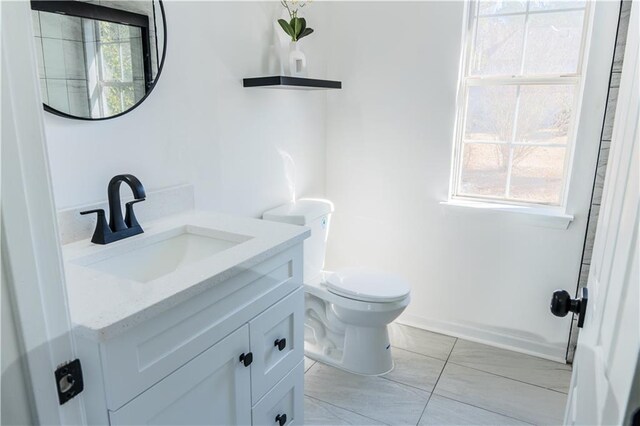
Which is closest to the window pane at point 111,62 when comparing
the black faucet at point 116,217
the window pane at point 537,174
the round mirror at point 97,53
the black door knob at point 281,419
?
the round mirror at point 97,53

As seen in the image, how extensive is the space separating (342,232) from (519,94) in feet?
4.31

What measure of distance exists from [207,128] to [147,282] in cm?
85

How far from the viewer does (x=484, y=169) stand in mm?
2369

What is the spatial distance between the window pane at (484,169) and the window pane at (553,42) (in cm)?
44

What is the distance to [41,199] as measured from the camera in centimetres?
54

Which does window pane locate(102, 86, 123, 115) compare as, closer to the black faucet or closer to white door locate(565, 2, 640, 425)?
the black faucet

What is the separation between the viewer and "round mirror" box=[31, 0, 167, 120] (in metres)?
1.23

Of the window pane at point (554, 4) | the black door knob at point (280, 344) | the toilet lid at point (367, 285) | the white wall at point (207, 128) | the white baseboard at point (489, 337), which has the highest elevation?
the window pane at point (554, 4)

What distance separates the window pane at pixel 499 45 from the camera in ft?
7.13

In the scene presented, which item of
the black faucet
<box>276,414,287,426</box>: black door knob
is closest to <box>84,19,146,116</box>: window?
the black faucet

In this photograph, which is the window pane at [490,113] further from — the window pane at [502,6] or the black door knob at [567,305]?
the black door knob at [567,305]

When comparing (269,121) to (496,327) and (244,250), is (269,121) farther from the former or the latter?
(496,327)

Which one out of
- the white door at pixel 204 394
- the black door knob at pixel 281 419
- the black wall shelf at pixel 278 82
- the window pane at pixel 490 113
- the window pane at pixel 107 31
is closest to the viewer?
the white door at pixel 204 394

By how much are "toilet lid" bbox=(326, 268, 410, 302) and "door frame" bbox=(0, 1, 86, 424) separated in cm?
152
